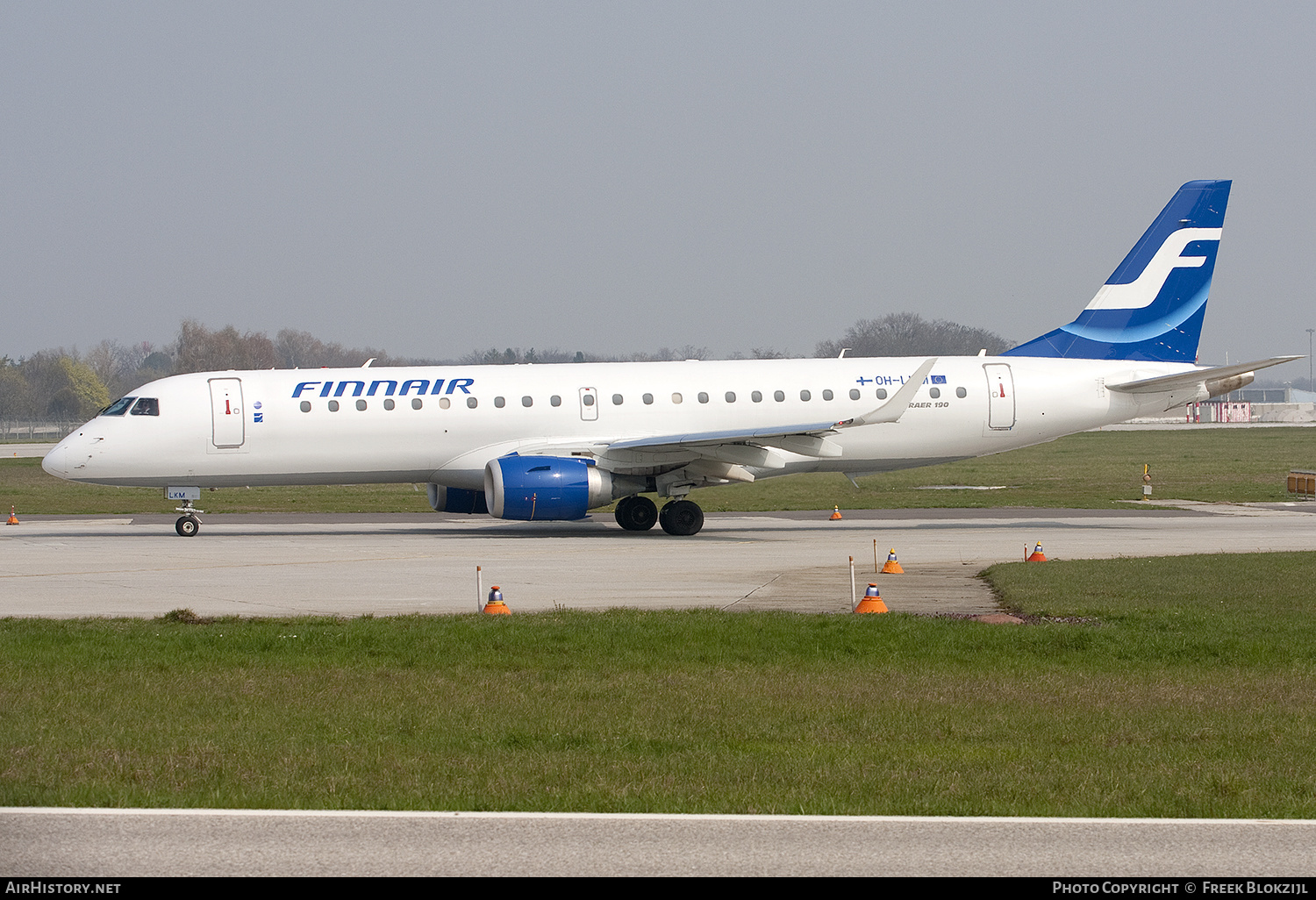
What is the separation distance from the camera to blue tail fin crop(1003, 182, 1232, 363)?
2989 centimetres

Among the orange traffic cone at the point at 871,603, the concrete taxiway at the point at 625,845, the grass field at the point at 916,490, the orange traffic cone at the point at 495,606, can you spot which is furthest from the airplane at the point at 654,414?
the concrete taxiway at the point at 625,845

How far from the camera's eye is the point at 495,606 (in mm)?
15328

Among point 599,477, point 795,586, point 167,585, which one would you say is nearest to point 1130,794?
point 795,586

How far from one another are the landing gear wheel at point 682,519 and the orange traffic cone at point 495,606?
12236 mm

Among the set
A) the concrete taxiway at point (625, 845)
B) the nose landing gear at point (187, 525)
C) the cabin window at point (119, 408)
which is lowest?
the concrete taxiway at point (625, 845)

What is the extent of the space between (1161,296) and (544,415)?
14073mm

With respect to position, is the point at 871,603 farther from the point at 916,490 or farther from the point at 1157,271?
the point at 916,490

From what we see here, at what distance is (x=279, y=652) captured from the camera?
12.6m

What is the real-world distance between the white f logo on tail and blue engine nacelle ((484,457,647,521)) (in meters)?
12.5

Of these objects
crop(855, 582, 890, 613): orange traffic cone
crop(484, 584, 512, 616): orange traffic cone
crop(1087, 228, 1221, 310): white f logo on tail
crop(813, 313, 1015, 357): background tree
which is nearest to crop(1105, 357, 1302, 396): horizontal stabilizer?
crop(1087, 228, 1221, 310): white f logo on tail

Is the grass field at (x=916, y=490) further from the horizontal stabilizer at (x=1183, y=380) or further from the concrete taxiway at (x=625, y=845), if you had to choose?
the concrete taxiway at (x=625, y=845)

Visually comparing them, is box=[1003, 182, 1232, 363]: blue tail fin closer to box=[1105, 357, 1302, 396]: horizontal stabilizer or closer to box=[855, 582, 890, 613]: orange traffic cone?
box=[1105, 357, 1302, 396]: horizontal stabilizer

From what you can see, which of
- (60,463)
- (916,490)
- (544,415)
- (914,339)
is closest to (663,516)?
(544,415)

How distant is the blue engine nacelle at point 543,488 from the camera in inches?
1018
